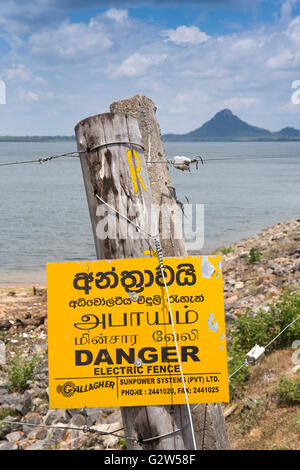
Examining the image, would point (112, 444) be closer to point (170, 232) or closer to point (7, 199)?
point (170, 232)

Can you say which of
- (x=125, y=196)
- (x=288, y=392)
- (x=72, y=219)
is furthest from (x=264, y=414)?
(x=72, y=219)

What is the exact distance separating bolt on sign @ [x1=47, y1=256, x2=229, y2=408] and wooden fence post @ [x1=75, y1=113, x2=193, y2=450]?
0.10 meters

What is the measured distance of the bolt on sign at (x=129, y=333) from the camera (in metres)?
2.88

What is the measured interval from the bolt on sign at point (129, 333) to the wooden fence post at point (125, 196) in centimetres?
10

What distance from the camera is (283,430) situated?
15.9ft

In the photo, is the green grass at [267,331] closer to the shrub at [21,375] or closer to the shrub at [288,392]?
the shrub at [288,392]

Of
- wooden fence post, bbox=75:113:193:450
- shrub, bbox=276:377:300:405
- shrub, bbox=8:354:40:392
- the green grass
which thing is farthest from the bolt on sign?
shrub, bbox=8:354:40:392

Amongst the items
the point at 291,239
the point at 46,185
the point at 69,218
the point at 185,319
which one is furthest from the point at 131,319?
the point at 46,185

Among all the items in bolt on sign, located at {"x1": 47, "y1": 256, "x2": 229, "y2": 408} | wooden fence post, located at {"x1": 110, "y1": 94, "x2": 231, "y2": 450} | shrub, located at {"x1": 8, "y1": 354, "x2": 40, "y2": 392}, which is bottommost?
shrub, located at {"x1": 8, "y1": 354, "x2": 40, "y2": 392}

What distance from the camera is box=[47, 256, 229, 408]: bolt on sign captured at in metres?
2.88

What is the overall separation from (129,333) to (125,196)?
83cm

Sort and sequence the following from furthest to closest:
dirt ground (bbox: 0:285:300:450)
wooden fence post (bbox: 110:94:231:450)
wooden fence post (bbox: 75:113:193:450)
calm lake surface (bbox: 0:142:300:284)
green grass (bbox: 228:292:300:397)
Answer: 1. calm lake surface (bbox: 0:142:300:284)
2. green grass (bbox: 228:292:300:397)
3. dirt ground (bbox: 0:285:300:450)
4. wooden fence post (bbox: 110:94:231:450)
5. wooden fence post (bbox: 75:113:193:450)

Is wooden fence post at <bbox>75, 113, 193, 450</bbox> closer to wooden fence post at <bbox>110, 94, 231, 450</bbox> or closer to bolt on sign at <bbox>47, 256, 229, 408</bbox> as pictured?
bolt on sign at <bbox>47, 256, 229, 408</bbox>

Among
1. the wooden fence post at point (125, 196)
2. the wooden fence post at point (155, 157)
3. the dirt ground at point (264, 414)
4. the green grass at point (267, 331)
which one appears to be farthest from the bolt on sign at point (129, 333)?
the green grass at point (267, 331)
